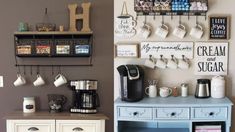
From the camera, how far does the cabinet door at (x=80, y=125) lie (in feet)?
11.2

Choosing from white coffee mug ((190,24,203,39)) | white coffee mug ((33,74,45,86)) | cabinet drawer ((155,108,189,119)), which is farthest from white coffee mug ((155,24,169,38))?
white coffee mug ((33,74,45,86))

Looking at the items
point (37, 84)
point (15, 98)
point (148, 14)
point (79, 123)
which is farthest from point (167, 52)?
point (15, 98)

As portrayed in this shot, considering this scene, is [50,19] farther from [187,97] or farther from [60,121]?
[187,97]

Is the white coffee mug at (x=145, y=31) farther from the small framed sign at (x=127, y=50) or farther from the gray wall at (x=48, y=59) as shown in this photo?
the gray wall at (x=48, y=59)

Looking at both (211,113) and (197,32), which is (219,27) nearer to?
(197,32)

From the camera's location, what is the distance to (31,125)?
343 centimetres

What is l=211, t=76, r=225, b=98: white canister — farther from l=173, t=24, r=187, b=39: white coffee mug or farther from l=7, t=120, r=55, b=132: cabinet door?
l=7, t=120, r=55, b=132: cabinet door

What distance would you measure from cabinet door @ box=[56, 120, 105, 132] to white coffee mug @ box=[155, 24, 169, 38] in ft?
3.31

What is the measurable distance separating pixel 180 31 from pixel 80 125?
1325mm

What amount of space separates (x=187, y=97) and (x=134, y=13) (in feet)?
3.20

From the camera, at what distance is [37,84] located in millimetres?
3605

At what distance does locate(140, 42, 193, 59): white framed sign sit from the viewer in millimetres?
3482

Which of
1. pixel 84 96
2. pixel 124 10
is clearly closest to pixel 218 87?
pixel 124 10

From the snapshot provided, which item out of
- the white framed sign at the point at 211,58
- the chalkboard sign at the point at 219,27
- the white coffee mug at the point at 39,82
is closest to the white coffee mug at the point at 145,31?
the white framed sign at the point at 211,58
